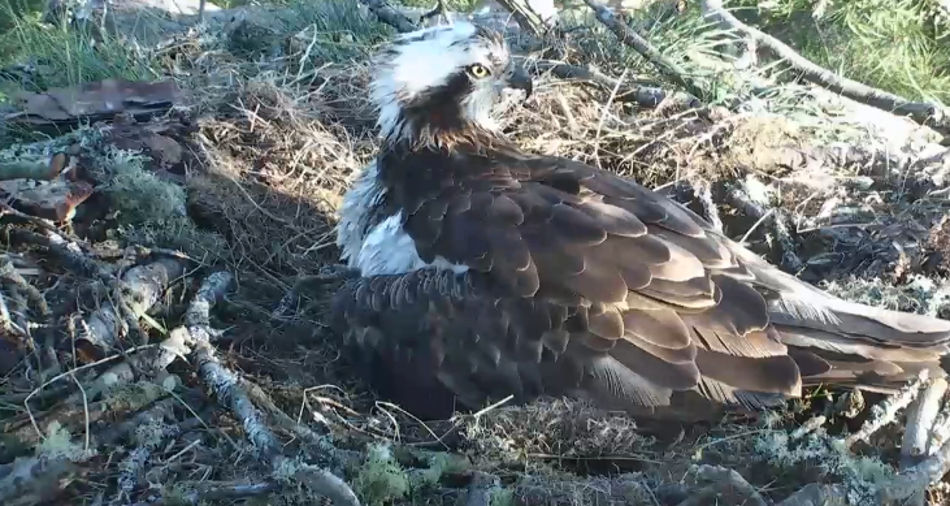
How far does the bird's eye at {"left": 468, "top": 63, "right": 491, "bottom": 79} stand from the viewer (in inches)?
158

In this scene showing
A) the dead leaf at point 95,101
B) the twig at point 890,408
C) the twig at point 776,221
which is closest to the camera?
the twig at point 890,408

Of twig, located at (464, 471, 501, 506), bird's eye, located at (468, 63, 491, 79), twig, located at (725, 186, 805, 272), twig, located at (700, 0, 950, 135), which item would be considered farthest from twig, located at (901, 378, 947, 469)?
twig, located at (700, 0, 950, 135)

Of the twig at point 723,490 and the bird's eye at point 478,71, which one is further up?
the bird's eye at point 478,71

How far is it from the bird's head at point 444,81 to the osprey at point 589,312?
0.40 metres

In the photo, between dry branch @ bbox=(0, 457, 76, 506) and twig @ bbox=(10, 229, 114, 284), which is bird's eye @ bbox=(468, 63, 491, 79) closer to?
twig @ bbox=(10, 229, 114, 284)

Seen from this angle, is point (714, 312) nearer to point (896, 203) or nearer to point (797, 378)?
point (797, 378)

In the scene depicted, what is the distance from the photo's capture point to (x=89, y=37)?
19.4ft

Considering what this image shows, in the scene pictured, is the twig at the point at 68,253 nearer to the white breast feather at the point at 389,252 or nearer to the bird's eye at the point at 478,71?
the white breast feather at the point at 389,252

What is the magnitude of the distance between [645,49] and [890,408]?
8.20ft

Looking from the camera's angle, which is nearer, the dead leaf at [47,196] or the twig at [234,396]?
the twig at [234,396]

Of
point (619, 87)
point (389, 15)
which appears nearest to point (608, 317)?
point (619, 87)

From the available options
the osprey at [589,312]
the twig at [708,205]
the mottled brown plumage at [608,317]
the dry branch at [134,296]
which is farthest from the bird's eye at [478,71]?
the dry branch at [134,296]

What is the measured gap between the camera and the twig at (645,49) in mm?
5141

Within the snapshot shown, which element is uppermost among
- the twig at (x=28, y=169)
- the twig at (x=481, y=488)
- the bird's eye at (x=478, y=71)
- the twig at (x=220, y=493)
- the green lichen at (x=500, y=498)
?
the bird's eye at (x=478, y=71)
